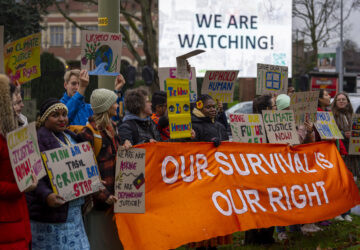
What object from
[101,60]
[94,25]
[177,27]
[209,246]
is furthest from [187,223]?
[94,25]

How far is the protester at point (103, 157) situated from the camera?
4926 mm

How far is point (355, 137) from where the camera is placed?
8602mm

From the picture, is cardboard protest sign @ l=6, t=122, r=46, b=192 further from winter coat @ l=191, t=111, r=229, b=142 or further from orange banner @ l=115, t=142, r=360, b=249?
winter coat @ l=191, t=111, r=229, b=142

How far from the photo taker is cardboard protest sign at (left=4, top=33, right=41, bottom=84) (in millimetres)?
5770

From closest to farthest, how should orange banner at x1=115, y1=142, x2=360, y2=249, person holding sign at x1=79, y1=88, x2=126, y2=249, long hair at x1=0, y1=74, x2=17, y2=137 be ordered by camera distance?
long hair at x1=0, y1=74, x2=17, y2=137 → person holding sign at x1=79, y1=88, x2=126, y2=249 → orange banner at x1=115, y1=142, x2=360, y2=249

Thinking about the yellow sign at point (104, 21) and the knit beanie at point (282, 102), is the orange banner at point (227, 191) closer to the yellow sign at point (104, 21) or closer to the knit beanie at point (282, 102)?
the knit beanie at point (282, 102)

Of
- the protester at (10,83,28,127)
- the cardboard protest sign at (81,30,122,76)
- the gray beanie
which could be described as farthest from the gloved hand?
the protester at (10,83,28,127)

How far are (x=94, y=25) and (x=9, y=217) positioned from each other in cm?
6390

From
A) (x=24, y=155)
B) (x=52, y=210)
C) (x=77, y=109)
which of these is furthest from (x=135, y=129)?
(x=24, y=155)

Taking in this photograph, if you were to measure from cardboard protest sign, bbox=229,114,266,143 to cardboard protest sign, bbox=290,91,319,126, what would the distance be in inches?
24.6

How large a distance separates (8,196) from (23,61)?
2.29 metres

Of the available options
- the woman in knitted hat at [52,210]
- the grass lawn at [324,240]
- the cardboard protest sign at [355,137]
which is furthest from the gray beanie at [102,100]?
the cardboard protest sign at [355,137]

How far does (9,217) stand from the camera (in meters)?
3.85

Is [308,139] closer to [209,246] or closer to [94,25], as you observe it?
[209,246]
